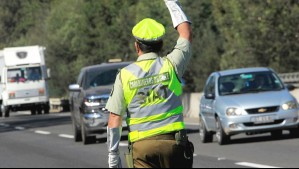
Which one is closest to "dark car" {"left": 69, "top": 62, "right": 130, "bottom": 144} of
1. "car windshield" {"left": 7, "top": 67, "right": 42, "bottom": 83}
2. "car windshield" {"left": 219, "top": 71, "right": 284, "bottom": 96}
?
"car windshield" {"left": 219, "top": 71, "right": 284, "bottom": 96}

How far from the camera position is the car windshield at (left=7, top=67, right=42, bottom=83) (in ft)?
161

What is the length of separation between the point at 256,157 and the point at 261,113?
2722mm

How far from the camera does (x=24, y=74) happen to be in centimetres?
4941

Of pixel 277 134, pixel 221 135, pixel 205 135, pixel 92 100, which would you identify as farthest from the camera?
pixel 92 100

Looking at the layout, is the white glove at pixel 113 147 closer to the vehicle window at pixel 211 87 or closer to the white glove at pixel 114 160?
the white glove at pixel 114 160

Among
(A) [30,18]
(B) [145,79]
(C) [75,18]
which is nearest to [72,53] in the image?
(C) [75,18]

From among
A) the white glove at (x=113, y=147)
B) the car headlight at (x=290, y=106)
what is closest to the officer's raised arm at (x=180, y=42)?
the white glove at (x=113, y=147)

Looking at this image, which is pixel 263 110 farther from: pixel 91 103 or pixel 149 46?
pixel 149 46

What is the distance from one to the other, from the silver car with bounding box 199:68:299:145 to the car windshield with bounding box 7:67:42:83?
28.9 metres

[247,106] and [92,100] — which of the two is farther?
[92,100]

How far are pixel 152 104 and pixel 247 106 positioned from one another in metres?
12.7

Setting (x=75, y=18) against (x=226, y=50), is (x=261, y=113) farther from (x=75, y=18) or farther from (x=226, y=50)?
(x=75, y=18)

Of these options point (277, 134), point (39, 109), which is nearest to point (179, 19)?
point (277, 134)

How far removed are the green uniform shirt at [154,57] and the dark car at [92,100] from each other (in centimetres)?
1461
